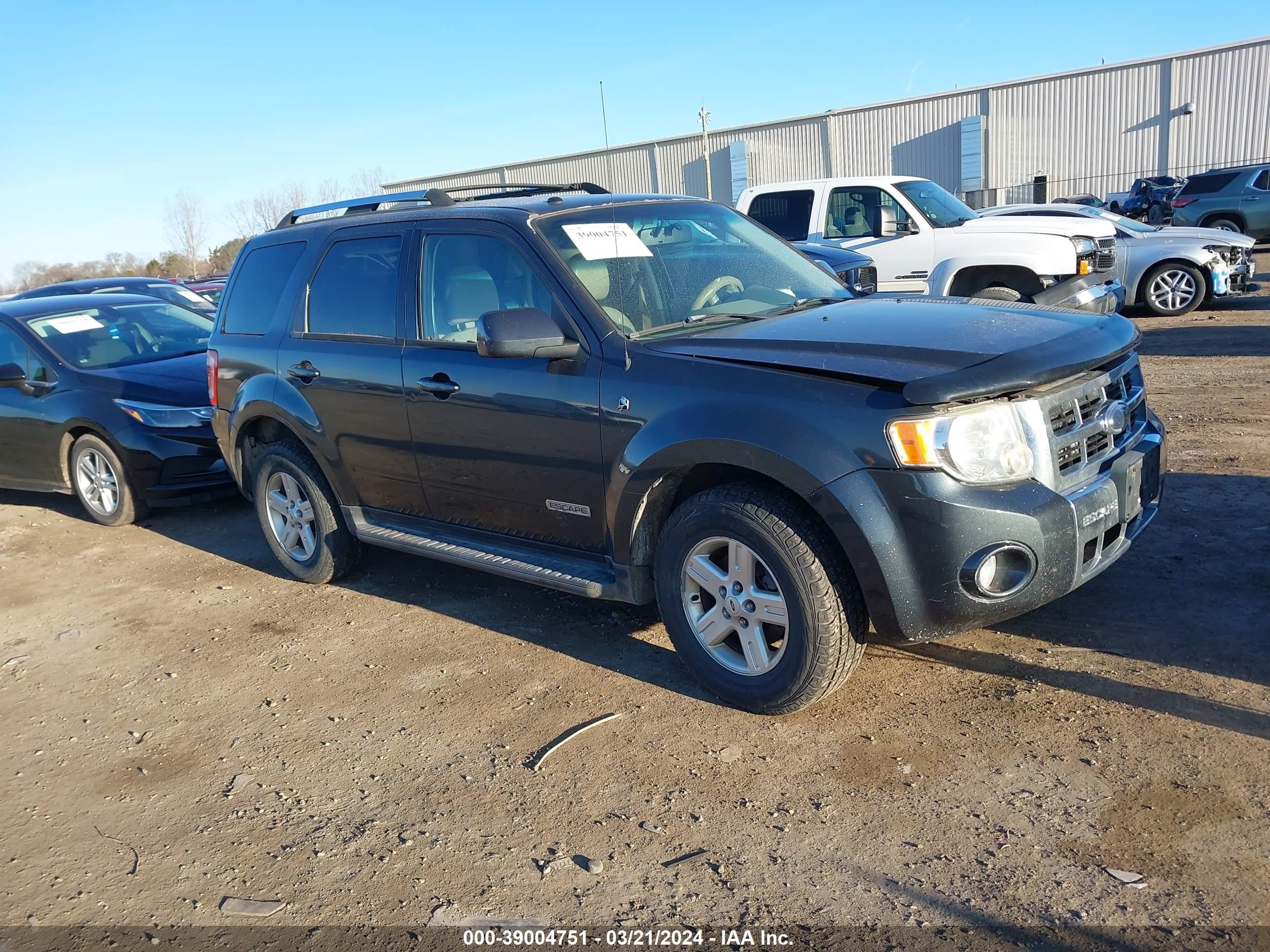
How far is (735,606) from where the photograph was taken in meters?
3.69

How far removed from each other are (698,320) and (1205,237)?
11.0 m

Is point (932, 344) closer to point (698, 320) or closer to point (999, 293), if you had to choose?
point (698, 320)

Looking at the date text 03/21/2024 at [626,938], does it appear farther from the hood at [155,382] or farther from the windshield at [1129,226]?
the windshield at [1129,226]

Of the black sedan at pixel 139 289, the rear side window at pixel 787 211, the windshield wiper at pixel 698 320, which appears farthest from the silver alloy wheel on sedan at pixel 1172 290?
the black sedan at pixel 139 289

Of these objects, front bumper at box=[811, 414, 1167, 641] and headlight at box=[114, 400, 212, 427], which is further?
headlight at box=[114, 400, 212, 427]

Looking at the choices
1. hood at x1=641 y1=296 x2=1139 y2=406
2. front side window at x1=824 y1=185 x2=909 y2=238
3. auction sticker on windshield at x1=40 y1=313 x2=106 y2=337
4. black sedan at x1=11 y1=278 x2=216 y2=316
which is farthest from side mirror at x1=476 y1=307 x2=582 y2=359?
black sedan at x1=11 y1=278 x2=216 y2=316

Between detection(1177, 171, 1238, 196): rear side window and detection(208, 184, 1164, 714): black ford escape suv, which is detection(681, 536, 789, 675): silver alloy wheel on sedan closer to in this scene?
detection(208, 184, 1164, 714): black ford escape suv

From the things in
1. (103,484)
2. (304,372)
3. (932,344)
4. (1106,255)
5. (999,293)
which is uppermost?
(932,344)

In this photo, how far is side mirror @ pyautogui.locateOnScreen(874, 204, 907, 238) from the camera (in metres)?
11.0

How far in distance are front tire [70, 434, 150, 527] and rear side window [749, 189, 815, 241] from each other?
7.40m

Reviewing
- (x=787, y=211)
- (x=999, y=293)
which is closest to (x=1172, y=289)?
(x=999, y=293)

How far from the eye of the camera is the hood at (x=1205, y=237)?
41.2 feet

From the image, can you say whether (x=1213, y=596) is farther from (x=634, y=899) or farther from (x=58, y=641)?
(x=58, y=641)

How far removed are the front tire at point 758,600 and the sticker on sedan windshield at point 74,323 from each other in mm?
6368
